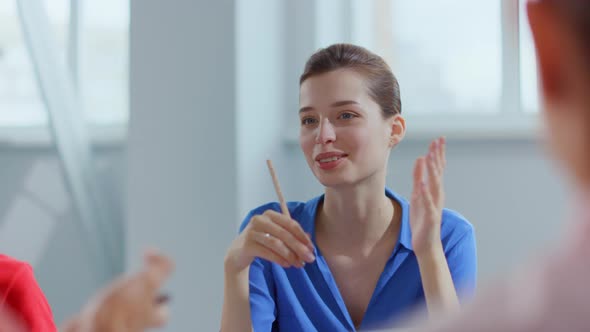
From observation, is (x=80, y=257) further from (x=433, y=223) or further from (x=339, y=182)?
(x=433, y=223)

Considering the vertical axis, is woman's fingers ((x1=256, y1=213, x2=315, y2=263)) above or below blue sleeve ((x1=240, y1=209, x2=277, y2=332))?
above

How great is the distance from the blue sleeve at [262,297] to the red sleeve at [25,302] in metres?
0.50

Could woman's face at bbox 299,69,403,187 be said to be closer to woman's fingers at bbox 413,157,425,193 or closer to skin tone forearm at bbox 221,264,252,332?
skin tone forearm at bbox 221,264,252,332

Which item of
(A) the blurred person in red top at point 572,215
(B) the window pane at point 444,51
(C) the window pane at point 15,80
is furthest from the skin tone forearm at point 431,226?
(C) the window pane at point 15,80

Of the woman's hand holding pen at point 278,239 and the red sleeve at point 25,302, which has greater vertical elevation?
the woman's hand holding pen at point 278,239

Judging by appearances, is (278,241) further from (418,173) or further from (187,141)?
(187,141)

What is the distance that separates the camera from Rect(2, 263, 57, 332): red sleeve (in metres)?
1.12

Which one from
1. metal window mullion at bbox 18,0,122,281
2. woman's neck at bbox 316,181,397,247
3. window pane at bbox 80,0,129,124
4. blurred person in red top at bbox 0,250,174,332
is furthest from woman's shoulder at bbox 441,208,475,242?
window pane at bbox 80,0,129,124

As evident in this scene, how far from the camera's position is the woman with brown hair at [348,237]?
1.57m

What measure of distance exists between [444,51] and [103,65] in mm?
1583

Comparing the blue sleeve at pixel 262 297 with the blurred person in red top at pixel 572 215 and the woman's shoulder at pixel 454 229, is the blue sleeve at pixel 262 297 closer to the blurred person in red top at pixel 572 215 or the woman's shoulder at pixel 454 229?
the woman's shoulder at pixel 454 229

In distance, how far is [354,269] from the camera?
1651 mm

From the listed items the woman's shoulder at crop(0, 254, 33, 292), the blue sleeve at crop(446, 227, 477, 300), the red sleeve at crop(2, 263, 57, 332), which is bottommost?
the blue sleeve at crop(446, 227, 477, 300)

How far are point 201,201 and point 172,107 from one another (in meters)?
0.39
